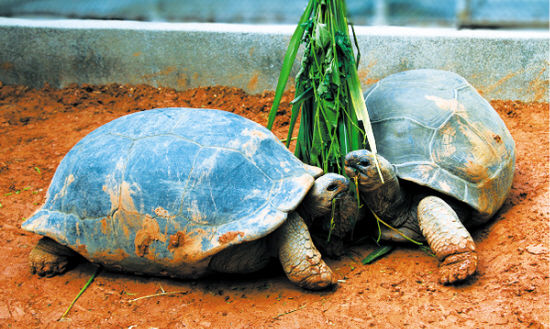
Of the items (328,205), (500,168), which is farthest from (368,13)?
(328,205)

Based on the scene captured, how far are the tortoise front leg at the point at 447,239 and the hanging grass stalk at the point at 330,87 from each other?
56 cm

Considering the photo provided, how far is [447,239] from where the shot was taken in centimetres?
261

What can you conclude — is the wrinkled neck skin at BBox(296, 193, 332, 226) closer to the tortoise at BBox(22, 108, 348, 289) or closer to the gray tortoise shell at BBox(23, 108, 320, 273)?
the tortoise at BBox(22, 108, 348, 289)

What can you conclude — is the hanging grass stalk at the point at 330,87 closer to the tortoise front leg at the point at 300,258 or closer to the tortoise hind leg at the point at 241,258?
the tortoise front leg at the point at 300,258

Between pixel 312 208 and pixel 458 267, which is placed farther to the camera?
pixel 312 208

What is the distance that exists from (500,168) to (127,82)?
4182mm

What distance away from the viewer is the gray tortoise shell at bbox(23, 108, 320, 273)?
2.49 metres

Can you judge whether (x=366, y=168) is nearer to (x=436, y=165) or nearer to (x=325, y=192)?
(x=325, y=192)

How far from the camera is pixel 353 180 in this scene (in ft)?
9.25

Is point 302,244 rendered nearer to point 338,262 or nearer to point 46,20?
point 338,262

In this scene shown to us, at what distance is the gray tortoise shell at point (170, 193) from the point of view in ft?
8.16

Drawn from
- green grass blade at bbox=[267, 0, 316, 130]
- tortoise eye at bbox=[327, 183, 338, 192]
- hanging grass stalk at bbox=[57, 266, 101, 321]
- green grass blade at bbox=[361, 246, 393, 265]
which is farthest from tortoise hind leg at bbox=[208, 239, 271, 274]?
green grass blade at bbox=[267, 0, 316, 130]

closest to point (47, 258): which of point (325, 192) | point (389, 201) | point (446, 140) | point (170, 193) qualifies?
point (170, 193)

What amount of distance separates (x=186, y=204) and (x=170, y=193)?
11 centimetres
